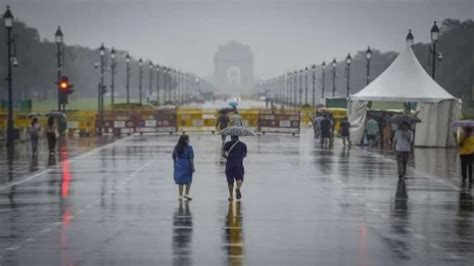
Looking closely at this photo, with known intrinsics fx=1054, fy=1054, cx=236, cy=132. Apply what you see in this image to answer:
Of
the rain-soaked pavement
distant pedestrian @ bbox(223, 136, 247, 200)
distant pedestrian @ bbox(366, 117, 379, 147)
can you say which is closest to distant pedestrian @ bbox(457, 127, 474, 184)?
the rain-soaked pavement

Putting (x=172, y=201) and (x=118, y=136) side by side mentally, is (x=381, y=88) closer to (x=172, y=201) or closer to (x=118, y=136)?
(x=118, y=136)

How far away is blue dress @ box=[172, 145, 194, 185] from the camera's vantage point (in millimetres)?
23781

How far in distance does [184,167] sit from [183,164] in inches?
3.4

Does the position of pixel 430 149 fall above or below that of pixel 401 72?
below

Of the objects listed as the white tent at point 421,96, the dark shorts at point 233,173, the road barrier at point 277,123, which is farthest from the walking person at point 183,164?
the road barrier at point 277,123

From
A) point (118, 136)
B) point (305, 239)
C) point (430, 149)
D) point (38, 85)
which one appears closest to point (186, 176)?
point (305, 239)

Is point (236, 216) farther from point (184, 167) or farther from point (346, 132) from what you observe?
point (346, 132)

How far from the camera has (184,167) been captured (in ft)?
78.3

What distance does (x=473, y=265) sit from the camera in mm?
15008

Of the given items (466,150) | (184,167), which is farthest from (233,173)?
(466,150)

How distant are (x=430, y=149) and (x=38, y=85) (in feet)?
375

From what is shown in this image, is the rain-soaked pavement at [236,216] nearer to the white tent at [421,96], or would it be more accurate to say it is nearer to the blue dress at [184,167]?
the blue dress at [184,167]

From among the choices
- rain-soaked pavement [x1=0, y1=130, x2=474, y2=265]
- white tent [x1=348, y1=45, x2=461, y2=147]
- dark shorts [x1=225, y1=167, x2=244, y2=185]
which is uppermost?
white tent [x1=348, y1=45, x2=461, y2=147]

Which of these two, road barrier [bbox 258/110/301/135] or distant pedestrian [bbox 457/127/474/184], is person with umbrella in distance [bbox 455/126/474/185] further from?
road barrier [bbox 258/110/301/135]
